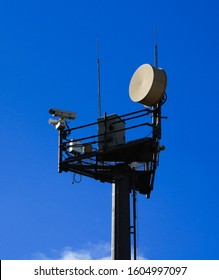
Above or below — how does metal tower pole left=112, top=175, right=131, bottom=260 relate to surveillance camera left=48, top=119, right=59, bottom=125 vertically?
below

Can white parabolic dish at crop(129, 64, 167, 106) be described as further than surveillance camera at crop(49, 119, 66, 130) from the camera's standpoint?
No

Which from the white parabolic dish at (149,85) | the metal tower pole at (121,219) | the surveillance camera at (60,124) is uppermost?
the white parabolic dish at (149,85)

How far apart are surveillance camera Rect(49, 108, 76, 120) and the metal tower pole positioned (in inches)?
143

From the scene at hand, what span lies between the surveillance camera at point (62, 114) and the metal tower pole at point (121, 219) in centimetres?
364

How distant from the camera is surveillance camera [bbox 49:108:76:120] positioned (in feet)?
125

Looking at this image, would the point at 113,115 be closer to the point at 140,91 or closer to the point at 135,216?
the point at 140,91

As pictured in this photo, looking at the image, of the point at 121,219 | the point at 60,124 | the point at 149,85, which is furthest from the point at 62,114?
the point at 121,219

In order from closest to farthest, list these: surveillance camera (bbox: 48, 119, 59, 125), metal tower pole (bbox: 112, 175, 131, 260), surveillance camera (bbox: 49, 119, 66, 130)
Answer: metal tower pole (bbox: 112, 175, 131, 260)
surveillance camera (bbox: 49, 119, 66, 130)
surveillance camera (bbox: 48, 119, 59, 125)

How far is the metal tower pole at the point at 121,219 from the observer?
35.5 meters

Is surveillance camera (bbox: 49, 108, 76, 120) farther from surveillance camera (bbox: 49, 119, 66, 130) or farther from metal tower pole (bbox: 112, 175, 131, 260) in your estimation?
metal tower pole (bbox: 112, 175, 131, 260)

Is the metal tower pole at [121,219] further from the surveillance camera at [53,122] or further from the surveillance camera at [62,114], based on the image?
the surveillance camera at [53,122]

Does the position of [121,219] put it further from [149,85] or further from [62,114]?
[149,85]

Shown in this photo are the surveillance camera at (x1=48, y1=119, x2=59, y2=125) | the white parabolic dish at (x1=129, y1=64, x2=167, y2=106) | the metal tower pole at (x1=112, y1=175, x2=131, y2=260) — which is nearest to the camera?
the metal tower pole at (x1=112, y1=175, x2=131, y2=260)
